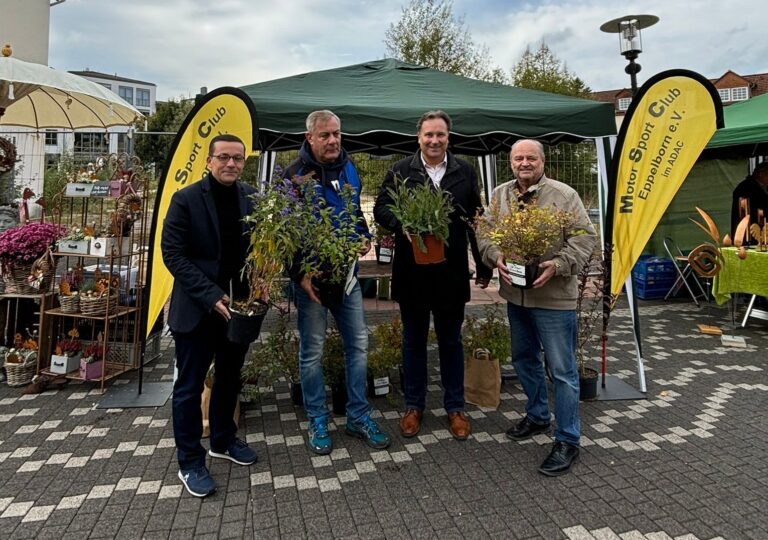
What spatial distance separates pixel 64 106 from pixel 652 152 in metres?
7.23

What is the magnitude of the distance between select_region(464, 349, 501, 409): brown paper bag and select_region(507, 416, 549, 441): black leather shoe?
0.42 m

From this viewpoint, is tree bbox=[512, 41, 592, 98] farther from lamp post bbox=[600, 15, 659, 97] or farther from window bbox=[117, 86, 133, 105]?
window bbox=[117, 86, 133, 105]

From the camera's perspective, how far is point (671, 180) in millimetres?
3646

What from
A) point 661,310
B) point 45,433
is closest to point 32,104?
point 45,433

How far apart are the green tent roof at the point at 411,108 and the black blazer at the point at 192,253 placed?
4.83 feet

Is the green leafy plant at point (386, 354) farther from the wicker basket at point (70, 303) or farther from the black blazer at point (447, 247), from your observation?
the wicker basket at point (70, 303)

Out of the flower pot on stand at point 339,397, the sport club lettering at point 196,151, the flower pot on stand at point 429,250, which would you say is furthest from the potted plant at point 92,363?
the flower pot on stand at point 429,250

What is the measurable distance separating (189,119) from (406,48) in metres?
13.1

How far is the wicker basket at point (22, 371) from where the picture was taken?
394 centimetres

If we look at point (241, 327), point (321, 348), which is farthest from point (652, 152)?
point (241, 327)

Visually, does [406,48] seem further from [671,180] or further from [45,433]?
[45,433]

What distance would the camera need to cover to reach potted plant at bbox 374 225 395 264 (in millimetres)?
6070

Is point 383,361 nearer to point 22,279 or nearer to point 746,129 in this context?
point 22,279

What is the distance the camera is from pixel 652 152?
3.68 meters
